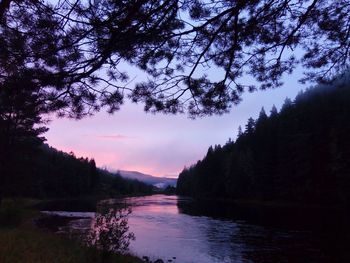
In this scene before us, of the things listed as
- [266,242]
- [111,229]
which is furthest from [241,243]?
[111,229]

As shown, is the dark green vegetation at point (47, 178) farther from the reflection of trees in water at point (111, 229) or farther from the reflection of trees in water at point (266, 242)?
the reflection of trees in water at point (111, 229)

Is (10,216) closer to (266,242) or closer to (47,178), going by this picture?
(266,242)

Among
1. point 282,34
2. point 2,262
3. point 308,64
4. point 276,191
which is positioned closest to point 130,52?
point 282,34

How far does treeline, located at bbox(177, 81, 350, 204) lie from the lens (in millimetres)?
58188

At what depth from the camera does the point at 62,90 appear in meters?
5.74

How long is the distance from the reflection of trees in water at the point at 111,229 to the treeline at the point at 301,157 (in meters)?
37.4

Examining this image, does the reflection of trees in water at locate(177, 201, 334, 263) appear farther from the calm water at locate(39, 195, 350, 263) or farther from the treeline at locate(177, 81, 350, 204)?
the treeline at locate(177, 81, 350, 204)

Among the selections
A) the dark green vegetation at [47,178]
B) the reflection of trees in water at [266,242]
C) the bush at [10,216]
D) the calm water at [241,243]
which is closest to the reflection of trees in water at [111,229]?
the calm water at [241,243]

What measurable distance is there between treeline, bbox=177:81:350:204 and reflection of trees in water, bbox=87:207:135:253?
37406mm

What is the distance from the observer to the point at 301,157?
228 ft

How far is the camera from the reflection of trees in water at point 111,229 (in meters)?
13.0

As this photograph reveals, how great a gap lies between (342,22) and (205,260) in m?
15.0

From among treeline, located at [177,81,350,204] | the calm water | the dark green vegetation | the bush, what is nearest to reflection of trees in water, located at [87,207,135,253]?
the calm water

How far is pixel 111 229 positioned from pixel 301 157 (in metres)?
60.2
